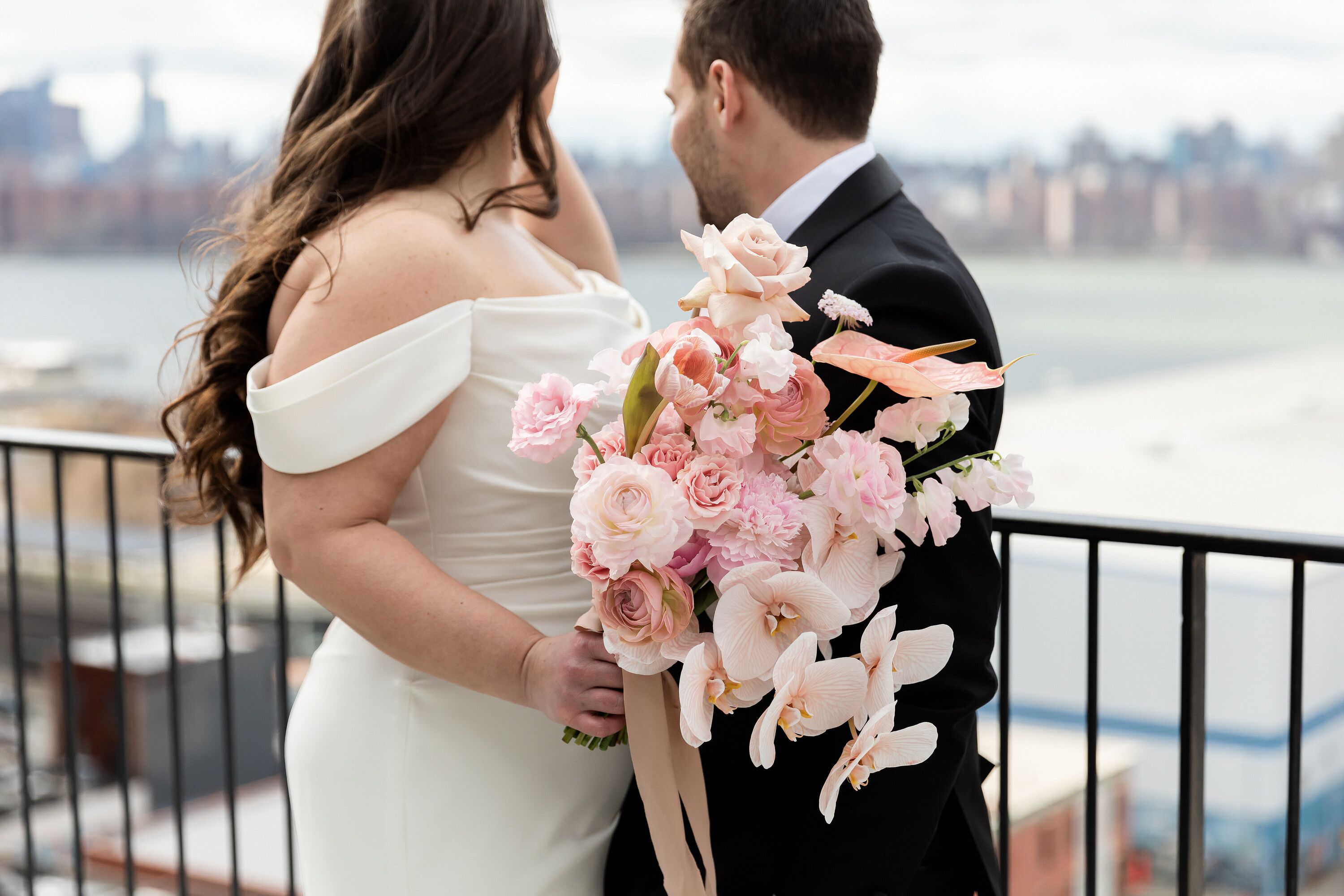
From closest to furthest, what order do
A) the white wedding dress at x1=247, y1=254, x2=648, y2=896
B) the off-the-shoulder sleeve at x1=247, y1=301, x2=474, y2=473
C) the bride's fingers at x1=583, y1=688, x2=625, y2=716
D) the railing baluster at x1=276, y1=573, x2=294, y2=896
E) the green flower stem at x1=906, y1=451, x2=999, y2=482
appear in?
1. the green flower stem at x1=906, y1=451, x2=999, y2=482
2. the bride's fingers at x1=583, y1=688, x2=625, y2=716
3. the off-the-shoulder sleeve at x1=247, y1=301, x2=474, y2=473
4. the white wedding dress at x1=247, y1=254, x2=648, y2=896
5. the railing baluster at x1=276, y1=573, x2=294, y2=896

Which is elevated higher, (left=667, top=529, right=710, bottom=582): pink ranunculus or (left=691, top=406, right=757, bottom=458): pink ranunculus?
(left=691, top=406, right=757, bottom=458): pink ranunculus

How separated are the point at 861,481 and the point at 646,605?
0.71ft

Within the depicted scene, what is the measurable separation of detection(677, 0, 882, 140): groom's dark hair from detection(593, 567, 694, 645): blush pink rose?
86cm

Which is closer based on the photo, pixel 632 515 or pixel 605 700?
pixel 632 515

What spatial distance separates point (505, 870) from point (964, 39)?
163 ft

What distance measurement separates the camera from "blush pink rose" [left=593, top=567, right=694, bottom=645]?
0.99 meters

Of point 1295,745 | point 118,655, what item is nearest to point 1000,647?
point 1295,745

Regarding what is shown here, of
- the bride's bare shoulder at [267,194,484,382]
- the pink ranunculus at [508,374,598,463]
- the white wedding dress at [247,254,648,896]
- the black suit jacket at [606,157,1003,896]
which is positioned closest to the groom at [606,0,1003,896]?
the black suit jacket at [606,157,1003,896]

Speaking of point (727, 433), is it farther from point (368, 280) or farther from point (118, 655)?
point (118, 655)

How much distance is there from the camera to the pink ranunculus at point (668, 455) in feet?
3.23

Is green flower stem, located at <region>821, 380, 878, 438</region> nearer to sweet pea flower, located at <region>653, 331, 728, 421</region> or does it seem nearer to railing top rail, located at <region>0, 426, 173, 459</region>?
sweet pea flower, located at <region>653, 331, 728, 421</region>

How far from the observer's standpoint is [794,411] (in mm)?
1000

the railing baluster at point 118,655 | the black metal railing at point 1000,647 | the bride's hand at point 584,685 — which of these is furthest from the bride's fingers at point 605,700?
the railing baluster at point 118,655

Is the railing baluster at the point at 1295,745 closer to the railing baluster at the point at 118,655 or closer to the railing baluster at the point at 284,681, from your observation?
the railing baluster at the point at 284,681
